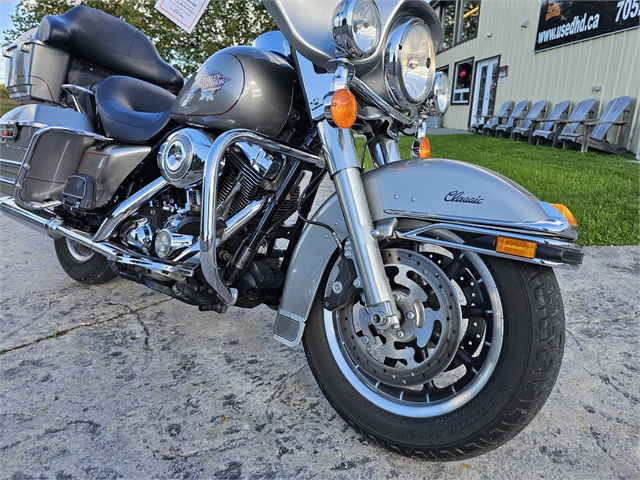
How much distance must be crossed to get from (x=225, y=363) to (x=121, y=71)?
6.07 feet

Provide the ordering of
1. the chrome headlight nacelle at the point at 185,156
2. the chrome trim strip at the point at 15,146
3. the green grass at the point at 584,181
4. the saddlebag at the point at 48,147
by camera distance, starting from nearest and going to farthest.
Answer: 1. the chrome headlight nacelle at the point at 185,156
2. the saddlebag at the point at 48,147
3. the chrome trim strip at the point at 15,146
4. the green grass at the point at 584,181

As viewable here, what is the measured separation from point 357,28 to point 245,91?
19.4 inches

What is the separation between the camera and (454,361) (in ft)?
4.78

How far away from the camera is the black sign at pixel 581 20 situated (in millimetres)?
8219

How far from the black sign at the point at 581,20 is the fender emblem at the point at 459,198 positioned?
8.91 m

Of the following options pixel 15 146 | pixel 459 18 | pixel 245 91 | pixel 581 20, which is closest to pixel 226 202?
pixel 245 91

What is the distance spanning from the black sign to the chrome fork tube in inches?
353

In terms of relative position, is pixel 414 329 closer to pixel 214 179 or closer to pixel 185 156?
pixel 214 179

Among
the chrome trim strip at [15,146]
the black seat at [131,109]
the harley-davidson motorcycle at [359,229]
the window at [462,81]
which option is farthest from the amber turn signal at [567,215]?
the window at [462,81]

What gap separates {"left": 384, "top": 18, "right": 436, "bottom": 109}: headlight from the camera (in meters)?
1.39

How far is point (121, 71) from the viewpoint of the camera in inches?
109

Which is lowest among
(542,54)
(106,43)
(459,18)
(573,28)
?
(106,43)

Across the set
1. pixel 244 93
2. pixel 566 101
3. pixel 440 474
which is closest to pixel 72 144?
pixel 244 93

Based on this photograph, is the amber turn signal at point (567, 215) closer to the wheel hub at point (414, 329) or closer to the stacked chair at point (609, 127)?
the wheel hub at point (414, 329)
